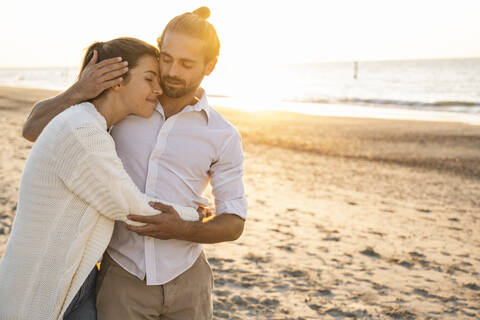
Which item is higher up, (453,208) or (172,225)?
(172,225)

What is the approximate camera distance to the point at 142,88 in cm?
272

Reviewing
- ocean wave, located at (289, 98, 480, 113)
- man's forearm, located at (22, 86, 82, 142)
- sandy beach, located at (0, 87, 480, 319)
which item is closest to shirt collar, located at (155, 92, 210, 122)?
man's forearm, located at (22, 86, 82, 142)

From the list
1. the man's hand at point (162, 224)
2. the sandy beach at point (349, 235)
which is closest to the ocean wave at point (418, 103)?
the sandy beach at point (349, 235)

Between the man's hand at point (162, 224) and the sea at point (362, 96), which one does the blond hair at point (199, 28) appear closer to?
the sea at point (362, 96)

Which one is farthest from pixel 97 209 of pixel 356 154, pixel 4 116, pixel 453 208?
pixel 4 116

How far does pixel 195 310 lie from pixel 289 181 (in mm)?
8399

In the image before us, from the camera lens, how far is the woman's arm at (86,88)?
259 centimetres

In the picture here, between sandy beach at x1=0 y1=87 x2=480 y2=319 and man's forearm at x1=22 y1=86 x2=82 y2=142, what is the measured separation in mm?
3099

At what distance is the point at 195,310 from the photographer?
281 cm

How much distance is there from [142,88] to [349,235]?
5.63 meters

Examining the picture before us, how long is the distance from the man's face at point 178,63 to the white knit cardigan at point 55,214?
59 cm

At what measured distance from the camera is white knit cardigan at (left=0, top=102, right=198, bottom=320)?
2.29 m

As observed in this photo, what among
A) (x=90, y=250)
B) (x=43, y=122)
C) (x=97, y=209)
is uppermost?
(x=43, y=122)

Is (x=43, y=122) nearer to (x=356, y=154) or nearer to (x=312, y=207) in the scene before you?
(x=312, y=207)
